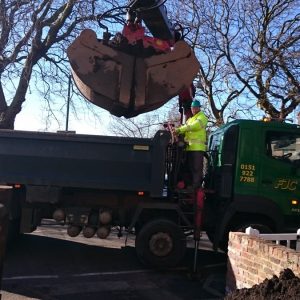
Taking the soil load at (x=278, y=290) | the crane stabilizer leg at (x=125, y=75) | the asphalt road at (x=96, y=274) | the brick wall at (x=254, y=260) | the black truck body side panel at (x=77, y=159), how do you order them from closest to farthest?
the soil load at (x=278, y=290) → the brick wall at (x=254, y=260) → the crane stabilizer leg at (x=125, y=75) → the asphalt road at (x=96, y=274) → the black truck body side panel at (x=77, y=159)

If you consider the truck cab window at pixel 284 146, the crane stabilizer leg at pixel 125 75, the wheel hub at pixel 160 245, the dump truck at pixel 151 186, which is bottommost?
the wheel hub at pixel 160 245

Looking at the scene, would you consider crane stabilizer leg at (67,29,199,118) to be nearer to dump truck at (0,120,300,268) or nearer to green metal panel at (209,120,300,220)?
dump truck at (0,120,300,268)

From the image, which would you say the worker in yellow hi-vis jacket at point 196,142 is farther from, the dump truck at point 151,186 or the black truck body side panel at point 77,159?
the black truck body side panel at point 77,159

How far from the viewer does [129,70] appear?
260 inches

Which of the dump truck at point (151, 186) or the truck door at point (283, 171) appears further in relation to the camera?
the truck door at point (283, 171)

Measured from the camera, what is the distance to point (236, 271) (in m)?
6.07

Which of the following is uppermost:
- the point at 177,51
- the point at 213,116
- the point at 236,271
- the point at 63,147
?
the point at 213,116

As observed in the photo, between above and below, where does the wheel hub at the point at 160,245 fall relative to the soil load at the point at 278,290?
below

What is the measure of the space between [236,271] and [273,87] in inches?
627

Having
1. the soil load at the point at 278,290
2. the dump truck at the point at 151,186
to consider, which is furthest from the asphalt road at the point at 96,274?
the soil load at the point at 278,290

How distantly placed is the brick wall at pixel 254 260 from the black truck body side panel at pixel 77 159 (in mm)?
2668

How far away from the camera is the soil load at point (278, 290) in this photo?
415 centimetres

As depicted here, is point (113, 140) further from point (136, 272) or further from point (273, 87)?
point (273, 87)

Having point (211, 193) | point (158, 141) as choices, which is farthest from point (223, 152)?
point (158, 141)
